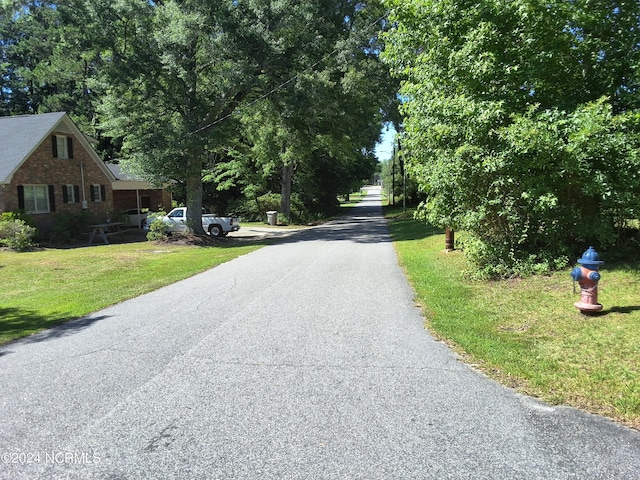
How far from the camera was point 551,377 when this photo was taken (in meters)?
4.58

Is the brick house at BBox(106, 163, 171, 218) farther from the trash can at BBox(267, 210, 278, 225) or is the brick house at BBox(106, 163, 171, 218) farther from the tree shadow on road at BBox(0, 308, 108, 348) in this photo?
the tree shadow on road at BBox(0, 308, 108, 348)

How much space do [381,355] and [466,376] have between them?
1013 mm

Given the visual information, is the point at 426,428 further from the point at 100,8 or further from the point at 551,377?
the point at 100,8

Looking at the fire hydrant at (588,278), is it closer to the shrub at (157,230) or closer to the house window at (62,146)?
the shrub at (157,230)

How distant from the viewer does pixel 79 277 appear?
12.5 m

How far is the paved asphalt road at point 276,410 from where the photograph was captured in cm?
318

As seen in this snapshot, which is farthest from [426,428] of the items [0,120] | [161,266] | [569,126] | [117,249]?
[0,120]

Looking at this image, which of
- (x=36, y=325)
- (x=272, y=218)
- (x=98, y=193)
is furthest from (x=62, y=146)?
(x=36, y=325)

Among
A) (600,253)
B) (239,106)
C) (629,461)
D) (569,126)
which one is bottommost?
(629,461)

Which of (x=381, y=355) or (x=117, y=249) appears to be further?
(x=117, y=249)

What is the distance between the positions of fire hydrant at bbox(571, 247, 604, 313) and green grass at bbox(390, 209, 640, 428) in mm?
165

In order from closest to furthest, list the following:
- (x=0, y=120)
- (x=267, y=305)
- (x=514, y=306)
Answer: (x=514, y=306), (x=267, y=305), (x=0, y=120)

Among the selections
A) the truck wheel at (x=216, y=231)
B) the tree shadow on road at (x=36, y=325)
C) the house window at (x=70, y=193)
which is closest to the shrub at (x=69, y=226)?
the house window at (x=70, y=193)

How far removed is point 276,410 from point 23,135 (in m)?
25.1
